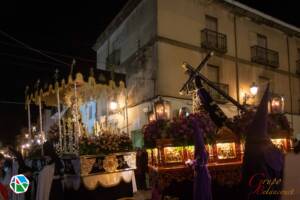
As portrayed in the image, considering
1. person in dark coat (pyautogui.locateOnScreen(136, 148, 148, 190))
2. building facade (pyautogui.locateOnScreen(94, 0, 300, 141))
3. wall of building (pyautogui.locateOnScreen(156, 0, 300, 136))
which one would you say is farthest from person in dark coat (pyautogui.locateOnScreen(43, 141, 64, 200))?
wall of building (pyautogui.locateOnScreen(156, 0, 300, 136))

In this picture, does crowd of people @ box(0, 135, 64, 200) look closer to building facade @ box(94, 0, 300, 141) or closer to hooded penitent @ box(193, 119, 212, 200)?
hooded penitent @ box(193, 119, 212, 200)

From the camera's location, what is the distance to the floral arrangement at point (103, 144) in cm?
796

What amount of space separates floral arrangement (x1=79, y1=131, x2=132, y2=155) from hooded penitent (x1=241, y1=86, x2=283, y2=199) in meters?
4.72

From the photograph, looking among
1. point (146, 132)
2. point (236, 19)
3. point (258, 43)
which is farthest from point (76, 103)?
point (258, 43)

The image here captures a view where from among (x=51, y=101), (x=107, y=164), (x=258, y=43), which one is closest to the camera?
(x=107, y=164)

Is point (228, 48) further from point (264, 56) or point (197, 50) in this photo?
point (264, 56)

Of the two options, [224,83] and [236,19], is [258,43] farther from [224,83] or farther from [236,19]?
[224,83]

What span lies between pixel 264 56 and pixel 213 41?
4654 mm

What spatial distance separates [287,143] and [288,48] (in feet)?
48.5

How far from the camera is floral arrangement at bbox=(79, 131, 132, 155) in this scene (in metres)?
7.96

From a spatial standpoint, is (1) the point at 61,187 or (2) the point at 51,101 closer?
(1) the point at 61,187

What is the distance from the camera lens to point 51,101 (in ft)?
39.4

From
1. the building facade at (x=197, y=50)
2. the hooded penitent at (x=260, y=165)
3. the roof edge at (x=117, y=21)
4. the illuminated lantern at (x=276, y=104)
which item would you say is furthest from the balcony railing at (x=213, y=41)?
the hooded penitent at (x=260, y=165)

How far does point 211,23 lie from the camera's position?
19.4 metres
